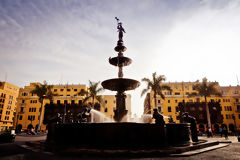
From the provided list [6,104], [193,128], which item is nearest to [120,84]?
[193,128]

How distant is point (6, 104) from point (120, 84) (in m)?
69.9

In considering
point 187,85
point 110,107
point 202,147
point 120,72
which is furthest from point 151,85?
point 187,85

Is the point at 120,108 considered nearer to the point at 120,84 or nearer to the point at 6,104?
the point at 120,84

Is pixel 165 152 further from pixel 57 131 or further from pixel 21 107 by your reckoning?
pixel 21 107

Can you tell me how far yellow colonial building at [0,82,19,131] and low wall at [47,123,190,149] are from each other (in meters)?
67.8

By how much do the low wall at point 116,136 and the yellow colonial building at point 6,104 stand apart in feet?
222

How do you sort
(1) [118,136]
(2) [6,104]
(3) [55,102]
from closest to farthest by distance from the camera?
1. (1) [118,136]
2. (3) [55,102]
3. (2) [6,104]

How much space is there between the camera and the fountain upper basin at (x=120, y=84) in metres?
11.4

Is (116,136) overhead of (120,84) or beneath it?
beneath

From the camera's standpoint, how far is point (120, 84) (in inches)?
462

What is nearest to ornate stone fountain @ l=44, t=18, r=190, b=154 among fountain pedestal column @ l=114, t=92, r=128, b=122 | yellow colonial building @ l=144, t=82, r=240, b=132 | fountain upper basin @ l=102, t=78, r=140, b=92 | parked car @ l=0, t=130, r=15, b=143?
fountain pedestal column @ l=114, t=92, r=128, b=122

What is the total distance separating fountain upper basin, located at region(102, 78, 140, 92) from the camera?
448 inches

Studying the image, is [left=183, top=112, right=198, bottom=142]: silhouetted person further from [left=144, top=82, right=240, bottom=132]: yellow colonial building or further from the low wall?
[left=144, top=82, right=240, bottom=132]: yellow colonial building

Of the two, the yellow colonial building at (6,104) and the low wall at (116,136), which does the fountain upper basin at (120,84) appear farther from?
the yellow colonial building at (6,104)
